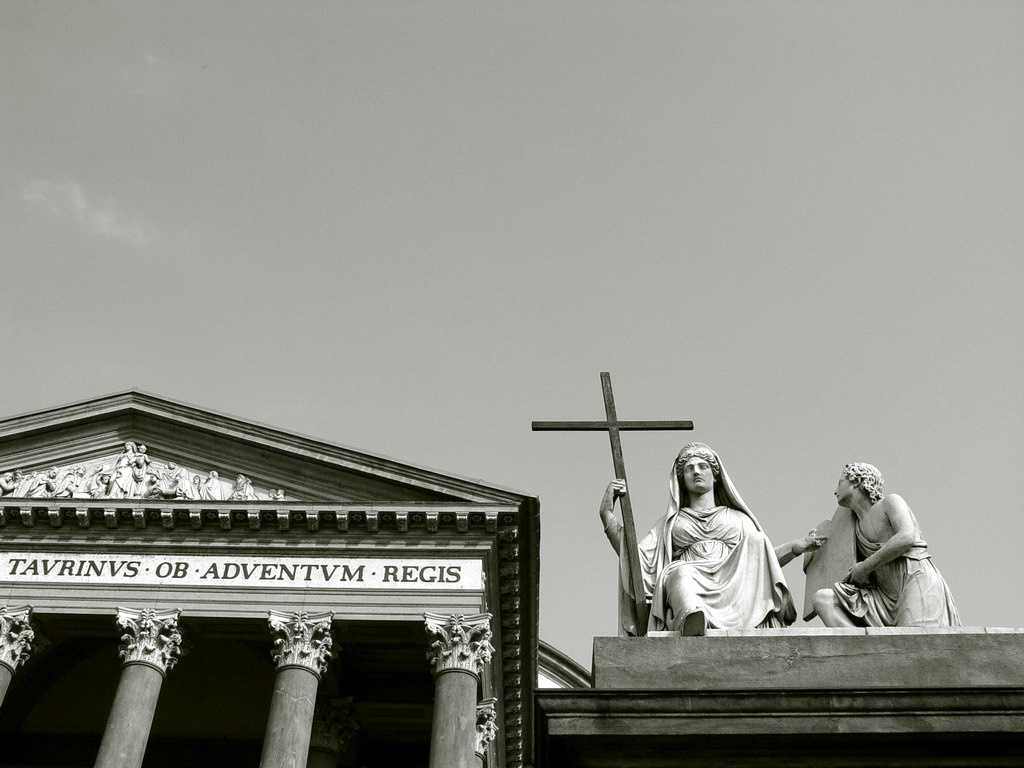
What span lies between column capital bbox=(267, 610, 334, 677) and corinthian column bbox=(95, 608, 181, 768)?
81.9 inches

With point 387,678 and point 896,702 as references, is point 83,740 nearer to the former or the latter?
point 387,678

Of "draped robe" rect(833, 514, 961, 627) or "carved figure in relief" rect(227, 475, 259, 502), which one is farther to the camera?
"carved figure in relief" rect(227, 475, 259, 502)

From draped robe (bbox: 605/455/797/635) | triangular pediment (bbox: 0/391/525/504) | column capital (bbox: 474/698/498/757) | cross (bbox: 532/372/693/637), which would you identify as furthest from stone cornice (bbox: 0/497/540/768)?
draped robe (bbox: 605/455/797/635)

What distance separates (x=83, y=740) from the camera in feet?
97.9

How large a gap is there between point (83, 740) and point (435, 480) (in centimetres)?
1169

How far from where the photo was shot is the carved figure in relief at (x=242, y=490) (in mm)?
26308

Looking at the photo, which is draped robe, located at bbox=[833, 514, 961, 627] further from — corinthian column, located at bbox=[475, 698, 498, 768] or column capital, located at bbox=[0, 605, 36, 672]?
column capital, located at bbox=[0, 605, 36, 672]

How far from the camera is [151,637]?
24.1 metres

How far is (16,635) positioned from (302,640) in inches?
224

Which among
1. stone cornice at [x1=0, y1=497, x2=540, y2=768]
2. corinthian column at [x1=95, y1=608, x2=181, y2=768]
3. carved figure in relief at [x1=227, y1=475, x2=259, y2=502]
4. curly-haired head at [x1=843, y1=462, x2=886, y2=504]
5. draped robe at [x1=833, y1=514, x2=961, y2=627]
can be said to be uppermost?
carved figure in relief at [x1=227, y1=475, x2=259, y2=502]

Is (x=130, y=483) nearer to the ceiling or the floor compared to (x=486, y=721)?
nearer to the ceiling

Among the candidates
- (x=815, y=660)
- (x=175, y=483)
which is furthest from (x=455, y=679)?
(x=815, y=660)

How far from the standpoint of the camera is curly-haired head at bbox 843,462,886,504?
728cm

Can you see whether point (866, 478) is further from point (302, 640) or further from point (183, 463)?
point (183, 463)
